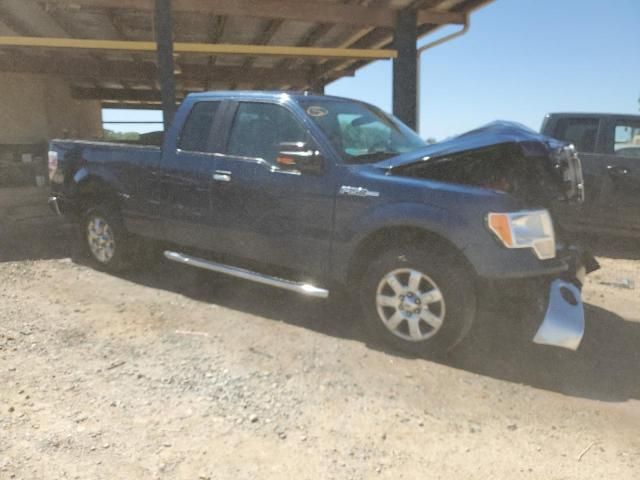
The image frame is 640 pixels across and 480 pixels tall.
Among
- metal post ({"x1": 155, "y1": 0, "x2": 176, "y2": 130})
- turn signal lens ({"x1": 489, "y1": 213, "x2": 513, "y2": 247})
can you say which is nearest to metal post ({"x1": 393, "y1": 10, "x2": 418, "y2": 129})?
metal post ({"x1": 155, "y1": 0, "x2": 176, "y2": 130})

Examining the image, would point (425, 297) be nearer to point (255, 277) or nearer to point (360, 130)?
point (255, 277)

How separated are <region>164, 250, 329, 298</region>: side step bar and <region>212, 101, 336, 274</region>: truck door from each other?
13 centimetres

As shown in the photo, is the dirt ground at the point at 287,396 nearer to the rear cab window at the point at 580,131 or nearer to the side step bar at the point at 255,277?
the side step bar at the point at 255,277

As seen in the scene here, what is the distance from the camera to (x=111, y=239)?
5.78 metres

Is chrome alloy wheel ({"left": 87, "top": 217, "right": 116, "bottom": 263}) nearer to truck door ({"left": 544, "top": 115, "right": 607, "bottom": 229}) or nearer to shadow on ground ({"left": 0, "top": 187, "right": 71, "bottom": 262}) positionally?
shadow on ground ({"left": 0, "top": 187, "right": 71, "bottom": 262})

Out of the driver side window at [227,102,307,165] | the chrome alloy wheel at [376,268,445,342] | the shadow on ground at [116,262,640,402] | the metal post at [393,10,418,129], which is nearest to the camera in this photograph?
the shadow on ground at [116,262,640,402]

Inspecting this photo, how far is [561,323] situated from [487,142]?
125 centimetres

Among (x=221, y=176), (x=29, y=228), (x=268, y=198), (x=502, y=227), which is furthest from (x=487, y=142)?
(x=29, y=228)

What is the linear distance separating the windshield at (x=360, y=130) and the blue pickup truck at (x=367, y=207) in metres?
0.02

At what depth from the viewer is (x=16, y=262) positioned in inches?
251

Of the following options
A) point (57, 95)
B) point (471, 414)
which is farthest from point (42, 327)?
point (57, 95)

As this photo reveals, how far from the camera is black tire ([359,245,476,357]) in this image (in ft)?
11.6

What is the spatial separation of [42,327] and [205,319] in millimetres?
1265

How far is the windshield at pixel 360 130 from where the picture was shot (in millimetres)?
4277
